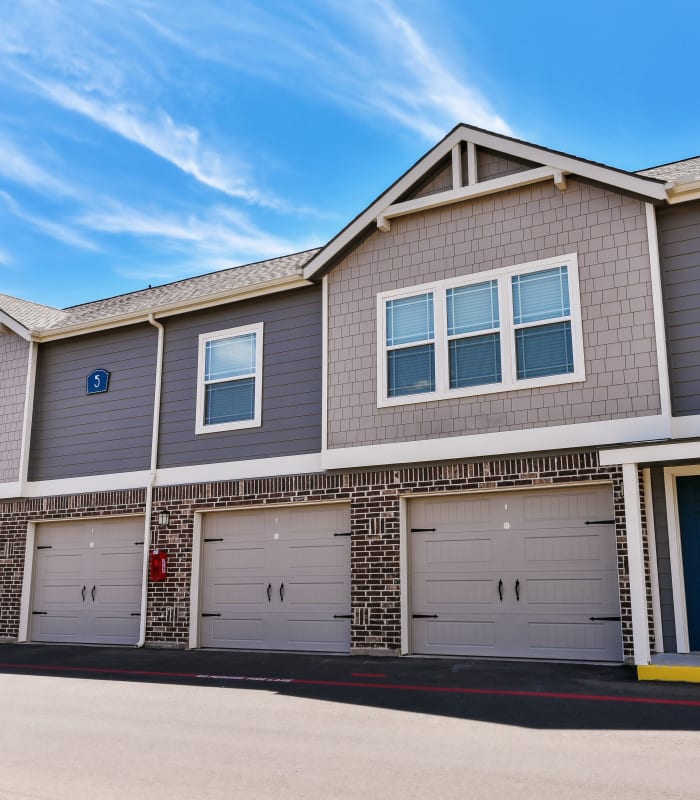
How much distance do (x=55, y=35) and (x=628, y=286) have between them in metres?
9.04

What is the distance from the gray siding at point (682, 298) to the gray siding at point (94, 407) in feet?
28.6

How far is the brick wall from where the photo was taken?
1074 cm

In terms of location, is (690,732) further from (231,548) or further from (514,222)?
(231,548)

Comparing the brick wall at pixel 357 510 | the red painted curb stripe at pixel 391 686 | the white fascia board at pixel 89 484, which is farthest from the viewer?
the white fascia board at pixel 89 484

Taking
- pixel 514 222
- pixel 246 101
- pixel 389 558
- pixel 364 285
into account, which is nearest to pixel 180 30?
pixel 246 101

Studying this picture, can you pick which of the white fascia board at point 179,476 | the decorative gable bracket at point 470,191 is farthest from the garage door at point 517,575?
the decorative gable bracket at point 470,191

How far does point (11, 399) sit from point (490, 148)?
33.9 ft

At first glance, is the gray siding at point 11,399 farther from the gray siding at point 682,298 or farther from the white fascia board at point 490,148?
the gray siding at point 682,298

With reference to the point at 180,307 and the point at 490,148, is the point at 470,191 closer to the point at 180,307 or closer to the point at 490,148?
the point at 490,148

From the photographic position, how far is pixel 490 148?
464 inches

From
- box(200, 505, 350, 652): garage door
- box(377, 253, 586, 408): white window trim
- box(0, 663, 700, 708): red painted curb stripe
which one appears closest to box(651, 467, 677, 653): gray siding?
box(377, 253, 586, 408): white window trim

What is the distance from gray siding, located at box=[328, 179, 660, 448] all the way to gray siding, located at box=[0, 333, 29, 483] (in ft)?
22.8

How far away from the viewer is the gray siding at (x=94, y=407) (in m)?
14.8

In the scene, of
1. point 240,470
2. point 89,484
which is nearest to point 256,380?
point 240,470
